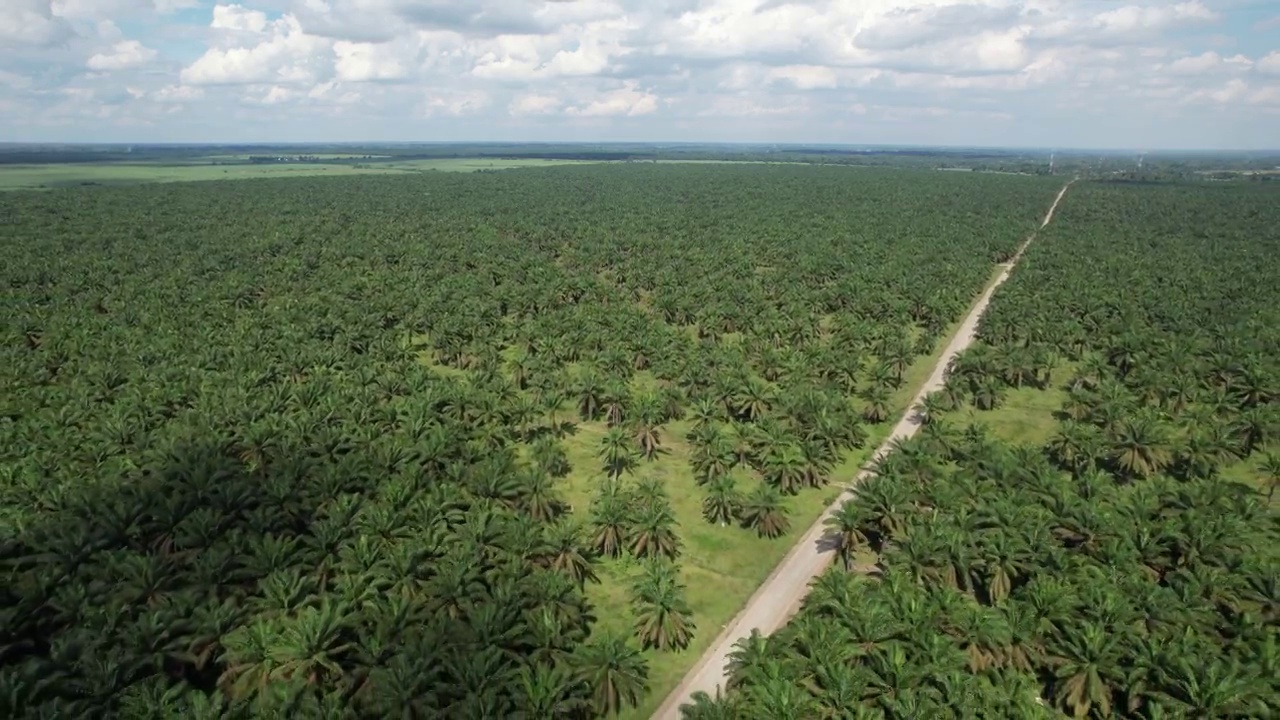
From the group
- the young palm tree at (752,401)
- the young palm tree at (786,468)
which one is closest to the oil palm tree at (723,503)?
the young palm tree at (786,468)

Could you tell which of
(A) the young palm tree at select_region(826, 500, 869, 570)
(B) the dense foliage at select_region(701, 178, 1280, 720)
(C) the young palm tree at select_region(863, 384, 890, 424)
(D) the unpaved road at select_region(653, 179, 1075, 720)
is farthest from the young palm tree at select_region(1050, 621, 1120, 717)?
(C) the young palm tree at select_region(863, 384, 890, 424)

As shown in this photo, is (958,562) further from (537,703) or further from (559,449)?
(559,449)

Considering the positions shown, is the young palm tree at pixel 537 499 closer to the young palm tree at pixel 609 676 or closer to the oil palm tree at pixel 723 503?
the oil palm tree at pixel 723 503

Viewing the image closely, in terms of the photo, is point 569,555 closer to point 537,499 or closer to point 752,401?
point 537,499

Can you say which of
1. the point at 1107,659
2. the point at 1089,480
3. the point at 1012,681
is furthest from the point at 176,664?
the point at 1089,480

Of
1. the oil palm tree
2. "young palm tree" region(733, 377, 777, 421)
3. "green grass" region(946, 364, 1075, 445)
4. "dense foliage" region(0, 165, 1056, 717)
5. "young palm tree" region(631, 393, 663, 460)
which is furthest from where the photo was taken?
"green grass" region(946, 364, 1075, 445)

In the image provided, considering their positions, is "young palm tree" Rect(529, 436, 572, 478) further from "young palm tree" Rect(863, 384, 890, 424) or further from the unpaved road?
"young palm tree" Rect(863, 384, 890, 424)

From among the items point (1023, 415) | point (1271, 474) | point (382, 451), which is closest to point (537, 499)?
point (382, 451)
